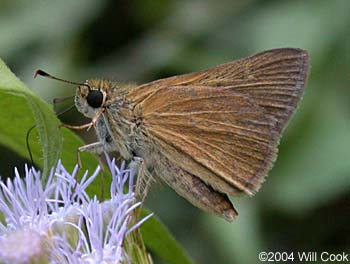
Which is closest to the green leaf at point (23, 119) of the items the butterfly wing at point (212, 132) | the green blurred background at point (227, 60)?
the butterfly wing at point (212, 132)

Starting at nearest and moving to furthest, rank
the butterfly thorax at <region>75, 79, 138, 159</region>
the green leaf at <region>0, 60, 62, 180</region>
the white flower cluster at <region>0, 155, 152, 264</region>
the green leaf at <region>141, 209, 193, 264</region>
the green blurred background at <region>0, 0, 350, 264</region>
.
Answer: the green leaf at <region>0, 60, 62, 180</region>, the white flower cluster at <region>0, 155, 152, 264</region>, the green leaf at <region>141, 209, 193, 264</region>, the butterfly thorax at <region>75, 79, 138, 159</region>, the green blurred background at <region>0, 0, 350, 264</region>

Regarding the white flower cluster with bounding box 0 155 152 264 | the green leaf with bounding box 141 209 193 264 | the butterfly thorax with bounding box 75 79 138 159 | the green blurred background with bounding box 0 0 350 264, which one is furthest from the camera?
the green blurred background with bounding box 0 0 350 264

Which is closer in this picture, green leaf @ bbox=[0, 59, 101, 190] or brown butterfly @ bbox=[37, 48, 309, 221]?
green leaf @ bbox=[0, 59, 101, 190]

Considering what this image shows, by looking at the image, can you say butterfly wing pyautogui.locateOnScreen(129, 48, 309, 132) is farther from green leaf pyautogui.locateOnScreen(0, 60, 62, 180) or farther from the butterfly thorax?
green leaf pyautogui.locateOnScreen(0, 60, 62, 180)

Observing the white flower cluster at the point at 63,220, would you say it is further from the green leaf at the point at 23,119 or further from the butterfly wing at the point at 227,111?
the butterfly wing at the point at 227,111

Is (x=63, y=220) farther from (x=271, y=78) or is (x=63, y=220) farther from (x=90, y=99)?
(x=271, y=78)

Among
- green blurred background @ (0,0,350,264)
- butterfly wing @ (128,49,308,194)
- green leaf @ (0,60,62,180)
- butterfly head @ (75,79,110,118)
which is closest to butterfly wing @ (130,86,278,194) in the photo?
butterfly wing @ (128,49,308,194)

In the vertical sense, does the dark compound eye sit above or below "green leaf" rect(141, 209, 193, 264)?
above
